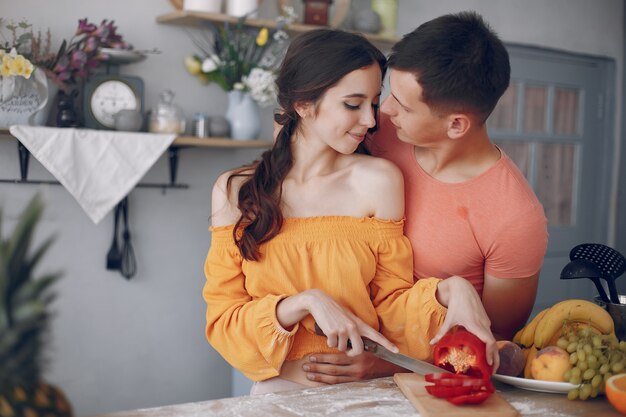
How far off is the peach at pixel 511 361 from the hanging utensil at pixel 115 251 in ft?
6.39

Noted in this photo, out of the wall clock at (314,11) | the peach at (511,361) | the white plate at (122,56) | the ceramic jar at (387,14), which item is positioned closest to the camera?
the peach at (511,361)

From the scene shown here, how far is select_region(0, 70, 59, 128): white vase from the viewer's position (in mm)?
2729

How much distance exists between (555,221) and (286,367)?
10.5ft

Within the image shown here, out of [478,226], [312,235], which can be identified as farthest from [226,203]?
[478,226]

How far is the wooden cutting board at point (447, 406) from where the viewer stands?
1.39 meters

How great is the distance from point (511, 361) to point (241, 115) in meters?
1.92

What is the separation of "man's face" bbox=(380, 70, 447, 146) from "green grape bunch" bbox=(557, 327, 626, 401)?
624mm

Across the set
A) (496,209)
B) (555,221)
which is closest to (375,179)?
(496,209)

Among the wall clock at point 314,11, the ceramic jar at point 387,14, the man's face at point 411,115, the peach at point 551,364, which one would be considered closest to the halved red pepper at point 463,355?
the peach at point 551,364

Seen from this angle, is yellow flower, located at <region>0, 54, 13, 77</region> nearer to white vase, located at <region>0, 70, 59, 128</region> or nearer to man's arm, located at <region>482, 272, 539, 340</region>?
white vase, located at <region>0, 70, 59, 128</region>

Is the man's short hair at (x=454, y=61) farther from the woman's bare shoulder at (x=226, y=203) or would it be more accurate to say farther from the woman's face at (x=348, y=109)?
the woman's bare shoulder at (x=226, y=203)

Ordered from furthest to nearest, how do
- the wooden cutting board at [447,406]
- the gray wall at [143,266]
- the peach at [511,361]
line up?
the gray wall at [143,266]
the peach at [511,361]
the wooden cutting board at [447,406]

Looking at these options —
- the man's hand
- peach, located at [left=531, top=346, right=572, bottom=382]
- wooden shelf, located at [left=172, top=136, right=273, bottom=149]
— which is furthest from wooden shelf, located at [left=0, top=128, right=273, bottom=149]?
peach, located at [left=531, top=346, right=572, bottom=382]

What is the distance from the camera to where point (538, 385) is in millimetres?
1523
